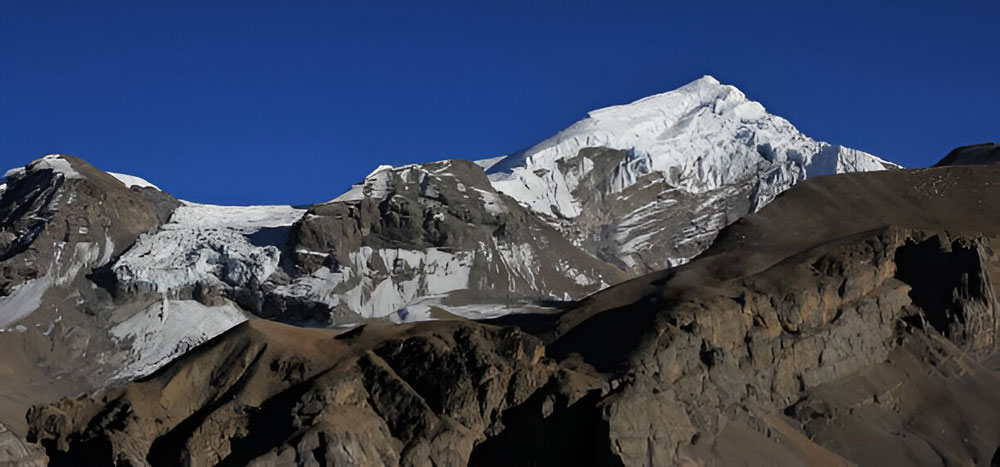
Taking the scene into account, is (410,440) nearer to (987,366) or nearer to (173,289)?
(987,366)

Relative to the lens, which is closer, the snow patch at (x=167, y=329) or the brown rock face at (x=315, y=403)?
the brown rock face at (x=315, y=403)

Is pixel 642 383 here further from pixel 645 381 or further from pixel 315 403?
pixel 315 403

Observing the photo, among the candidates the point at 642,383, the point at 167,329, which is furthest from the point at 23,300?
the point at 642,383

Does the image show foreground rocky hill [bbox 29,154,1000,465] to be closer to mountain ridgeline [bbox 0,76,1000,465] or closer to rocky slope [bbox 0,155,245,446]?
mountain ridgeline [bbox 0,76,1000,465]

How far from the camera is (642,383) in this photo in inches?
4500

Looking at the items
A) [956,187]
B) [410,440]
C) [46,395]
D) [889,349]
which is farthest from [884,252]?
[46,395]

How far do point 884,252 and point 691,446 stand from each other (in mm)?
28365

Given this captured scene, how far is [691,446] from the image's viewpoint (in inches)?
4373

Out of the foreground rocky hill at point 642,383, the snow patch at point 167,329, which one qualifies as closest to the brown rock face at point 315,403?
the foreground rocky hill at point 642,383

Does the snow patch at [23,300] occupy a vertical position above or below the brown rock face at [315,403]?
above

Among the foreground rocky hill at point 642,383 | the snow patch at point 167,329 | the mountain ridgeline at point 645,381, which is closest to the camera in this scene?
the foreground rocky hill at point 642,383

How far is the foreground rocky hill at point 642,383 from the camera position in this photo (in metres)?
112

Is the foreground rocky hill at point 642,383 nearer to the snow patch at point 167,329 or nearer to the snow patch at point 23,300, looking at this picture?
the snow patch at point 167,329

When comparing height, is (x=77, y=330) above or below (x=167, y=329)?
above
